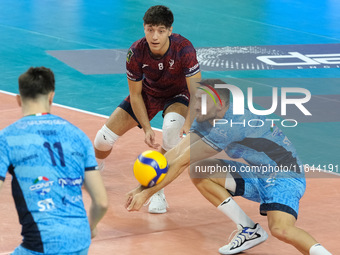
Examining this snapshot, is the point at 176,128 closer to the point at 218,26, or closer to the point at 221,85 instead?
the point at 221,85

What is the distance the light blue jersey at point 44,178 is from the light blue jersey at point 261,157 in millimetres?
2404

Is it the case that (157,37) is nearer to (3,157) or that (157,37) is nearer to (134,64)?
(134,64)

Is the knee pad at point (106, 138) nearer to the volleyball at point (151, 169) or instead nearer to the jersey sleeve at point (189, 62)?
the jersey sleeve at point (189, 62)

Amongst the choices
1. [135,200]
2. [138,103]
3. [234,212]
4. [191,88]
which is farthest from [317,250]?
[138,103]

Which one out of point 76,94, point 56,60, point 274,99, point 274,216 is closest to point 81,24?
point 56,60

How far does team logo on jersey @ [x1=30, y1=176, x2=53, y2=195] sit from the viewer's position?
4.69m

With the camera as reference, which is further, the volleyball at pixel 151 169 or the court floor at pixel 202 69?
the court floor at pixel 202 69

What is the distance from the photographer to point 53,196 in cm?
471

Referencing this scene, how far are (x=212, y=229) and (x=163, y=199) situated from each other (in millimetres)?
761

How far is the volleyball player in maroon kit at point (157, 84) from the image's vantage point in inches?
318

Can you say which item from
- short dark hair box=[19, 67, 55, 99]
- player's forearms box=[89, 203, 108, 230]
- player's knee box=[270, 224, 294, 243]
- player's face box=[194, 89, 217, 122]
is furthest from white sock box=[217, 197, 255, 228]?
short dark hair box=[19, 67, 55, 99]

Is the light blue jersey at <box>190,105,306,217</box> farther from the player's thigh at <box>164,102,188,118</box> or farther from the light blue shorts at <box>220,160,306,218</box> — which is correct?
the player's thigh at <box>164,102,188,118</box>

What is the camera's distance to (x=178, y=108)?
840 cm

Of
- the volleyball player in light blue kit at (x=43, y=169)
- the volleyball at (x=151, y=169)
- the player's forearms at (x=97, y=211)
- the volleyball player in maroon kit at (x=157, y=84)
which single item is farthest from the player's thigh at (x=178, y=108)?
the volleyball player in light blue kit at (x=43, y=169)
